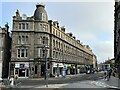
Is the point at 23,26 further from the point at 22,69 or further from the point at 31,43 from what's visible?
the point at 22,69

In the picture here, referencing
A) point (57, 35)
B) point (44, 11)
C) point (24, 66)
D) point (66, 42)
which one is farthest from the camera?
point (66, 42)

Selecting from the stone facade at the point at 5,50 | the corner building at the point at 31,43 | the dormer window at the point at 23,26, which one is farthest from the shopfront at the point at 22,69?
the dormer window at the point at 23,26

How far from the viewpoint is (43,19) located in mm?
73875

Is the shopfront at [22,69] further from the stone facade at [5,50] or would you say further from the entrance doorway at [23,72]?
the stone facade at [5,50]

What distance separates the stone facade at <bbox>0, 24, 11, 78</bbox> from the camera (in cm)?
7119

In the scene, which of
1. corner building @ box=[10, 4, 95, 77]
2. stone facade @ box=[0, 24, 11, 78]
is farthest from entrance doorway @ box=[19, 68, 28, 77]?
stone facade @ box=[0, 24, 11, 78]

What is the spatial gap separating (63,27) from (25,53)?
33.8 metres

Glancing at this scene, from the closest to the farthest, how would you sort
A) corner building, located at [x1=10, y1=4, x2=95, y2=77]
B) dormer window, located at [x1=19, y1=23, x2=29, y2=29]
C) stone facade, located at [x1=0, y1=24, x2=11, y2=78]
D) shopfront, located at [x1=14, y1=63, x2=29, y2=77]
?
shopfront, located at [x1=14, y1=63, x2=29, y2=77] → corner building, located at [x1=10, y1=4, x2=95, y2=77] → stone facade, located at [x1=0, y1=24, x2=11, y2=78] → dormer window, located at [x1=19, y1=23, x2=29, y2=29]

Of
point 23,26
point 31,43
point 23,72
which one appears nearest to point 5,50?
point 31,43

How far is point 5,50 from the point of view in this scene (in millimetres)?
73250

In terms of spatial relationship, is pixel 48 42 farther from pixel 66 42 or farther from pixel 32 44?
pixel 66 42

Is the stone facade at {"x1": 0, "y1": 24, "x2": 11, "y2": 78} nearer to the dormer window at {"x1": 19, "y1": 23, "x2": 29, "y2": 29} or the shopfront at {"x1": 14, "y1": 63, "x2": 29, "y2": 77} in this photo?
the shopfront at {"x1": 14, "y1": 63, "x2": 29, "y2": 77}

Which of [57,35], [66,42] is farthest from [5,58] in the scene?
[66,42]

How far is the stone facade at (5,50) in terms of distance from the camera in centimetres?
7119
